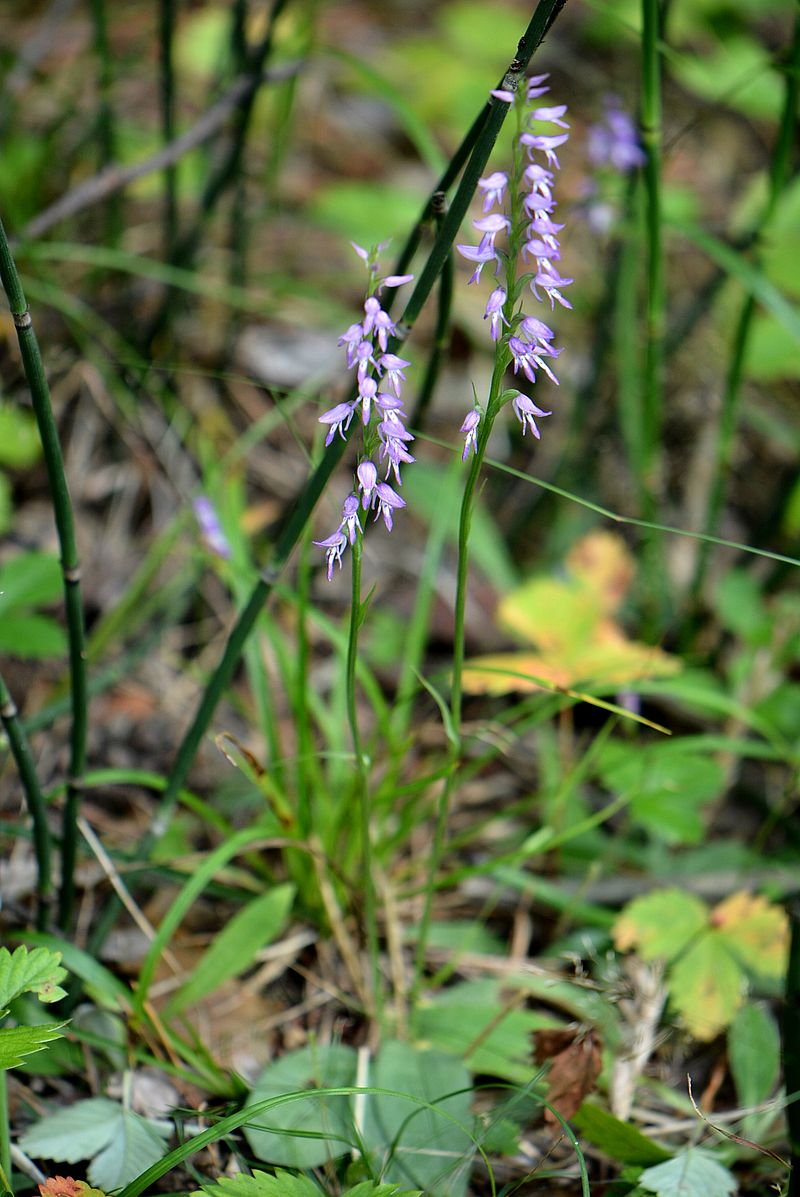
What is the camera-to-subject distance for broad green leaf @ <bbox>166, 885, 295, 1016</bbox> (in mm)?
1455

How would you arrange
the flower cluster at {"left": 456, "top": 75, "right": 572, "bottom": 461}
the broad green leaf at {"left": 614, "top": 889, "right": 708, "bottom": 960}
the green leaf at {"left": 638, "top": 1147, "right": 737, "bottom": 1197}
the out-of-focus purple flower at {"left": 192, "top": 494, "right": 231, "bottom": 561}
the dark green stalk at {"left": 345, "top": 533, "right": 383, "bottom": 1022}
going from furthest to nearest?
the out-of-focus purple flower at {"left": 192, "top": 494, "right": 231, "bottom": 561}, the broad green leaf at {"left": 614, "top": 889, "right": 708, "bottom": 960}, the green leaf at {"left": 638, "top": 1147, "right": 737, "bottom": 1197}, the dark green stalk at {"left": 345, "top": 533, "right": 383, "bottom": 1022}, the flower cluster at {"left": 456, "top": 75, "right": 572, "bottom": 461}

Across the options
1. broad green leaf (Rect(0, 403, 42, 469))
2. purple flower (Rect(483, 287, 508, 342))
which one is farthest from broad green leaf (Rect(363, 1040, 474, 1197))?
broad green leaf (Rect(0, 403, 42, 469))

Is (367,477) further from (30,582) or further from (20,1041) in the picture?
(30,582)

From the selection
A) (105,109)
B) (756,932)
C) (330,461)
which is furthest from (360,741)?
(105,109)

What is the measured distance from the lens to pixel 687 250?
10.7 feet

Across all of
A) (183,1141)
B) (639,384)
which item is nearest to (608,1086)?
(183,1141)

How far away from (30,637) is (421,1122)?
952 millimetres

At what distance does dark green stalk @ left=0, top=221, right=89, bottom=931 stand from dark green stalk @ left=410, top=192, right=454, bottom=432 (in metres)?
0.47

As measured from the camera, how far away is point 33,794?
129 centimetres

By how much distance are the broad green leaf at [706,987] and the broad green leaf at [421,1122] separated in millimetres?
361

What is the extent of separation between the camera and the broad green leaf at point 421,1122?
4.17ft

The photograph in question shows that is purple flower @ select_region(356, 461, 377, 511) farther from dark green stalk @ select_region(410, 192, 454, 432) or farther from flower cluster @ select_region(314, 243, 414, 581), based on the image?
dark green stalk @ select_region(410, 192, 454, 432)

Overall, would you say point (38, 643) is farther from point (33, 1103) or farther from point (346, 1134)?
point (346, 1134)

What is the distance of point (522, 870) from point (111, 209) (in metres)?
1.74
